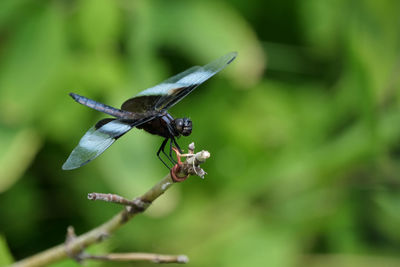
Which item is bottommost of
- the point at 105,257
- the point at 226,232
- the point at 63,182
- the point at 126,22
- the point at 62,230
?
the point at 226,232

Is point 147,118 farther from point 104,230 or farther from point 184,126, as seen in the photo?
point 104,230

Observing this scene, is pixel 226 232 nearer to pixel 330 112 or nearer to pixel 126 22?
pixel 330 112

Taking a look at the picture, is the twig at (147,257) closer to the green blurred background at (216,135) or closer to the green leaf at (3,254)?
the green leaf at (3,254)

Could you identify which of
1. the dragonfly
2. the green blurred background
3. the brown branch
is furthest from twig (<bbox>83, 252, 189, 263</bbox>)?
the green blurred background

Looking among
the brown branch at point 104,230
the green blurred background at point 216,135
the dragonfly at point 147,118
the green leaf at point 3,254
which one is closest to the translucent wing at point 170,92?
the dragonfly at point 147,118

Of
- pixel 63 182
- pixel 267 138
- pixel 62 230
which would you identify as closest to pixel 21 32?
pixel 63 182

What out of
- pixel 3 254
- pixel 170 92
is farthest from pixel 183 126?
pixel 3 254
